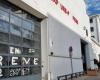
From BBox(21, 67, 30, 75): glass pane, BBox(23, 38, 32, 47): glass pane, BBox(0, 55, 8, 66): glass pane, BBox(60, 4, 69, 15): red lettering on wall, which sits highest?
BBox(60, 4, 69, 15): red lettering on wall

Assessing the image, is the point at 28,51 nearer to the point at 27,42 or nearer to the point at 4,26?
the point at 27,42

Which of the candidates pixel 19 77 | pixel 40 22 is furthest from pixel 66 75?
pixel 19 77

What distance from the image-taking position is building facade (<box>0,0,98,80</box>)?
1326 centimetres

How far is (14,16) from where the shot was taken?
14312mm

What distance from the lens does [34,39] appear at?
56.1ft

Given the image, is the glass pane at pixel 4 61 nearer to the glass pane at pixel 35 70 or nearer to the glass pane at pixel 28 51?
the glass pane at pixel 28 51

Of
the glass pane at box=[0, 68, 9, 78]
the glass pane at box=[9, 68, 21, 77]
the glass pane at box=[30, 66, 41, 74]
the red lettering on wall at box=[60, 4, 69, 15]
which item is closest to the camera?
the glass pane at box=[0, 68, 9, 78]

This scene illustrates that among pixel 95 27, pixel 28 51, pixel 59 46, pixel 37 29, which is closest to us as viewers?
pixel 28 51

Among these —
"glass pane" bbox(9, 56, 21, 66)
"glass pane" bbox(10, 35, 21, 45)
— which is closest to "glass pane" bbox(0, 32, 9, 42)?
"glass pane" bbox(10, 35, 21, 45)

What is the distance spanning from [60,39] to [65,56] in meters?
2.35

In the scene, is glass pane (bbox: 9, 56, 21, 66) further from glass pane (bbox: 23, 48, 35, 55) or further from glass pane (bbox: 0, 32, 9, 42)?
glass pane (bbox: 0, 32, 9, 42)

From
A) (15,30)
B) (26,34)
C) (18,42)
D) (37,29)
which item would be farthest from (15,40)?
(37,29)

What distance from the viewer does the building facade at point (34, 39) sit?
1326 centimetres

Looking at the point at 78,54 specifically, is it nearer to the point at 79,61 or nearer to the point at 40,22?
the point at 79,61
